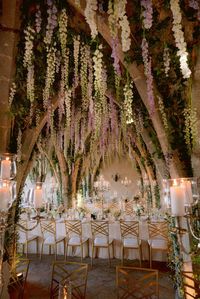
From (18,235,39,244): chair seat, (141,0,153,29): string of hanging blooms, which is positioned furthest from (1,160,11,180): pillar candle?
(18,235,39,244): chair seat

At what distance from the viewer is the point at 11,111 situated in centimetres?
293

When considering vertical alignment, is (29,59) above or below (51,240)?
above

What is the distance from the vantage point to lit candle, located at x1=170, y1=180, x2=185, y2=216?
54.9 inches

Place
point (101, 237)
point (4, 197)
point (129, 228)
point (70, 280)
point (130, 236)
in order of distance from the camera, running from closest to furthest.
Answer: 1. point (70, 280)
2. point (4, 197)
3. point (129, 228)
4. point (130, 236)
5. point (101, 237)

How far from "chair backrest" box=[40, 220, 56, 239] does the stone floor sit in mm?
558

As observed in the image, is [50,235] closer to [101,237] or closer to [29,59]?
[101,237]

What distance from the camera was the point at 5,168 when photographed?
2.03 m

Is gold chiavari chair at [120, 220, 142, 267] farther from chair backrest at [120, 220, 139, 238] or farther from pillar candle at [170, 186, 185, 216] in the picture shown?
pillar candle at [170, 186, 185, 216]

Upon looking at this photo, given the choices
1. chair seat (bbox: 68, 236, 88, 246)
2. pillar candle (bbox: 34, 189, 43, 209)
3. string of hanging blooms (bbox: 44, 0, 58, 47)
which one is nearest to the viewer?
pillar candle (bbox: 34, 189, 43, 209)

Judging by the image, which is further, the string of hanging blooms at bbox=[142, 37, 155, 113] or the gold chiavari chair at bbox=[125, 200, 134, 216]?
the gold chiavari chair at bbox=[125, 200, 134, 216]

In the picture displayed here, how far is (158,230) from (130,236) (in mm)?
608

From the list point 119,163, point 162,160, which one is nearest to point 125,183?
point 119,163

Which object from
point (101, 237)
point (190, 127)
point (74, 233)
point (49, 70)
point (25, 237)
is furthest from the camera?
point (25, 237)

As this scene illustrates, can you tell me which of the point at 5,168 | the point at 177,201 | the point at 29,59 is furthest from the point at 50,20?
the point at 177,201
